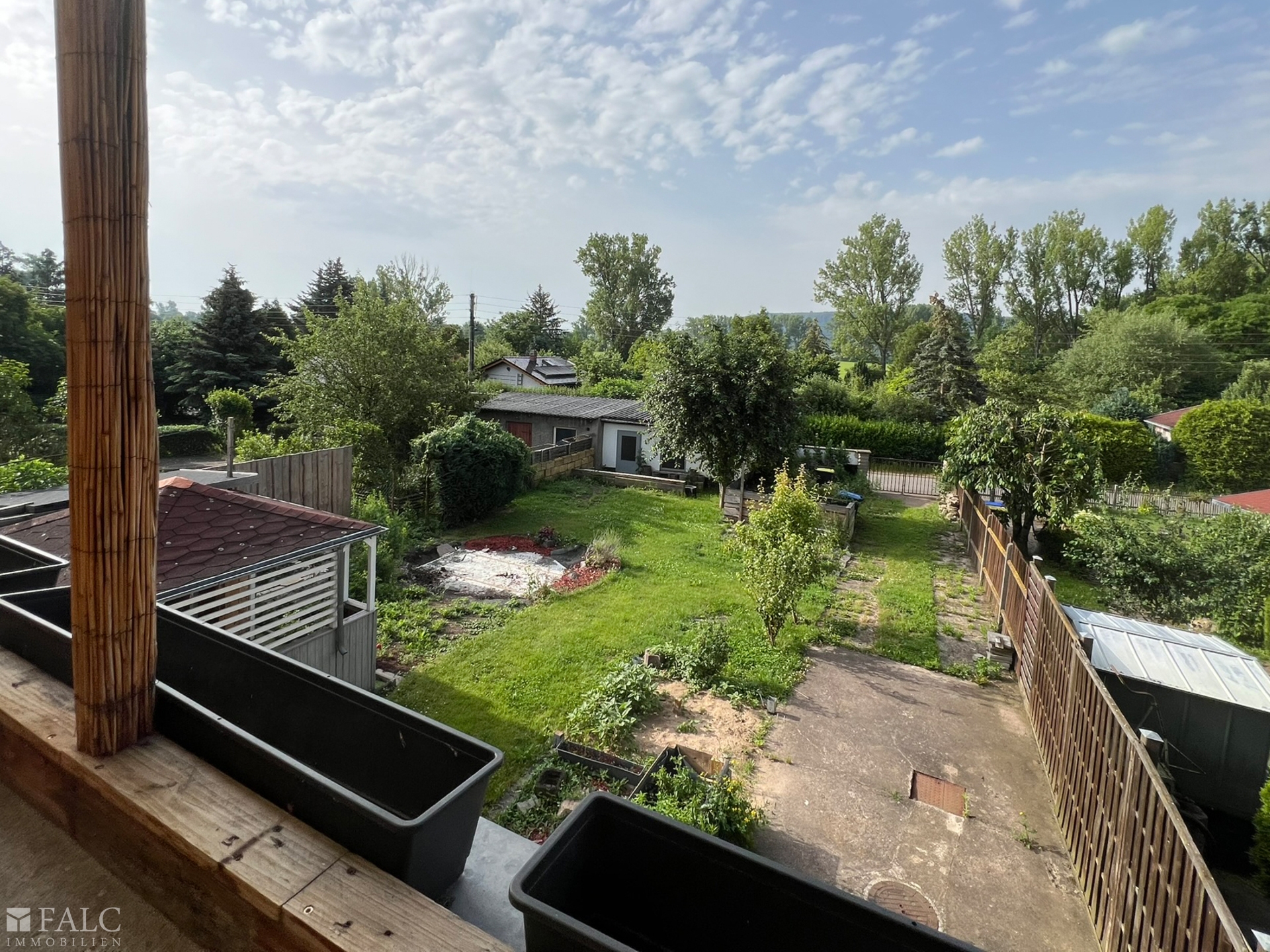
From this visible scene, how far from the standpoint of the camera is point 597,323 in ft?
168

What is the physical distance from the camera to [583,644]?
331 inches

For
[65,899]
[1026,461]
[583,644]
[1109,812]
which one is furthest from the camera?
[1026,461]

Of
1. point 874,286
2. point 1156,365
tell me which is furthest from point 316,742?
point 874,286

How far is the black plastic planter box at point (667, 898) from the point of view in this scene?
791 millimetres

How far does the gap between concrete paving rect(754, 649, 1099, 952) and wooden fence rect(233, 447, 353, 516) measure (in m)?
7.89

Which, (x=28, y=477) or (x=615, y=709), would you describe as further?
(x=28, y=477)

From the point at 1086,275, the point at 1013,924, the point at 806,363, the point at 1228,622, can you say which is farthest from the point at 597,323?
the point at 1013,924

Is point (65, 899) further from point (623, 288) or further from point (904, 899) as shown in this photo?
point (623, 288)

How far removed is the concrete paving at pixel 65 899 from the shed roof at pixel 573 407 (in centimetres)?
1897

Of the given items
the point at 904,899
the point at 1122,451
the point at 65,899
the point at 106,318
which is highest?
the point at 106,318

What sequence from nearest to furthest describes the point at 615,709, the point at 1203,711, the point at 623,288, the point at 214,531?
the point at 1203,711 → the point at 214,531 → the point at 615,709 → the point at 623,288

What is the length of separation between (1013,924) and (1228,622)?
683 centimetres

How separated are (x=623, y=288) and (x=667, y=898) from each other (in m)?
51.7

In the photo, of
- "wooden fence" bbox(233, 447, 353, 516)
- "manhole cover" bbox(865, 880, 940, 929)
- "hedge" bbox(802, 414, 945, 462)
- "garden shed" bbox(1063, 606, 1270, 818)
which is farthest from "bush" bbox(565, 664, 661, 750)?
"hedge" bbox(802, 414, 945, 462)
